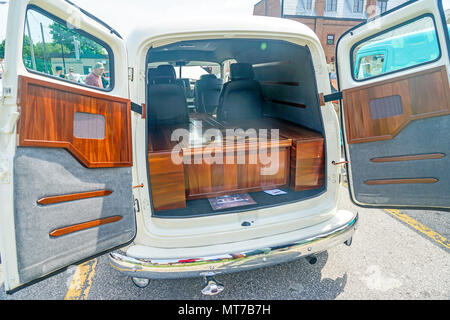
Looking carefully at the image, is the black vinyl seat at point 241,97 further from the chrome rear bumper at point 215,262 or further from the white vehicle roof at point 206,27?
the chrome rear bumper at point 215,262

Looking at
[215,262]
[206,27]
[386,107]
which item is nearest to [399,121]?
[386,107]

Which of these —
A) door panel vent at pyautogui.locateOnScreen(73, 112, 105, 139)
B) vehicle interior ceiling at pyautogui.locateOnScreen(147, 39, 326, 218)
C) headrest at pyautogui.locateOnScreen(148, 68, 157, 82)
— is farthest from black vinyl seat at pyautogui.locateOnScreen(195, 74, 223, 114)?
door panel vent at pyautogui.locateOnScreen(73, 112, 105, 139)

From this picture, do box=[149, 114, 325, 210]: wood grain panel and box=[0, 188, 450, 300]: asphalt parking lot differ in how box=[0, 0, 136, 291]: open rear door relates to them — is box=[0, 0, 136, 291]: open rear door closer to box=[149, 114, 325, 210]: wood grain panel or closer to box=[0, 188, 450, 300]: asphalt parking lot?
box=[149, 114, 325, 210]: wood grain panel

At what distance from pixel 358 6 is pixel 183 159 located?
90.8ft

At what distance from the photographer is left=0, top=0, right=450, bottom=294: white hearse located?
47.8 inches

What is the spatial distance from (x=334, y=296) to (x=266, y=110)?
2565 mm

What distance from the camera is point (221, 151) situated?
2.20 meters

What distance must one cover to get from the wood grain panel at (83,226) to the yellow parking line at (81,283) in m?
0.77

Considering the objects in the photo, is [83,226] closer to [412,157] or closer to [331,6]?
[412,157]

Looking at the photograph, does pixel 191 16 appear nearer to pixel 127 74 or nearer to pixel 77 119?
pixel 127 74

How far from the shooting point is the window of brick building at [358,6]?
75.8ft

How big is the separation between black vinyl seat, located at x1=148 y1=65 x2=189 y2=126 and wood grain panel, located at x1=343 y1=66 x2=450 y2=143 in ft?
5.37

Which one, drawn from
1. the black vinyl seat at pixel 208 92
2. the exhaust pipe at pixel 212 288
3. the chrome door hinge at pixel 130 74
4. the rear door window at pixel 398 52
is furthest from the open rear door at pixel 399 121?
the black vinyl seat at pixel 208 92

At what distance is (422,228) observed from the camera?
8.71ft
